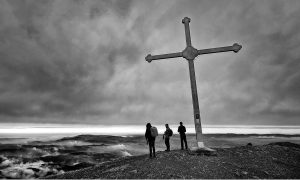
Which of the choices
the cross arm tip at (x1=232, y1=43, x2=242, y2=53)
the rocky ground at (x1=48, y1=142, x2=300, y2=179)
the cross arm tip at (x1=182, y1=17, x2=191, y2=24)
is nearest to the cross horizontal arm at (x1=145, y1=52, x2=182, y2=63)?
the cross arm tip at (x1=182, y1=17, x2=191, y2=24)

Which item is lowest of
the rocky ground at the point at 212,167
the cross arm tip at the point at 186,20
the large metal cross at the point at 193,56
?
the rocky ground at the point at 212,167

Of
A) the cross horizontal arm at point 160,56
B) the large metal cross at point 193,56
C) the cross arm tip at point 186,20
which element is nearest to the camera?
the large metal cross at point 193,56

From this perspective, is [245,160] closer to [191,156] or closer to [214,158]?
[214,158]

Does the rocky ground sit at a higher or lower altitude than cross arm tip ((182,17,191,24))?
lower

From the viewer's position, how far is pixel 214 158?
1293 centimetres

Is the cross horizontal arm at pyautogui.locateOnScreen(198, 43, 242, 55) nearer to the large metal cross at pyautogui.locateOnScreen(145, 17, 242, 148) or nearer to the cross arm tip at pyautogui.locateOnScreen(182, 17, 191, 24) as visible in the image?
the large metal cross at pyautogui.locateOnScreen(145, 17, 242, 148)

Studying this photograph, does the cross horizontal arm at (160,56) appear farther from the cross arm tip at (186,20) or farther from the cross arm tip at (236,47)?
the cross arm tip at (236,47)

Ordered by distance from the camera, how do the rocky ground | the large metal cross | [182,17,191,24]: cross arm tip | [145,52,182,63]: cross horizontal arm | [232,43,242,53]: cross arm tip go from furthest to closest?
[182,17,191,24]: cross arm tip < [145,52,182,63]: cross horizontal arm < [232,43,242,53]: cross arm tip < the large metal cross < the rocky ground

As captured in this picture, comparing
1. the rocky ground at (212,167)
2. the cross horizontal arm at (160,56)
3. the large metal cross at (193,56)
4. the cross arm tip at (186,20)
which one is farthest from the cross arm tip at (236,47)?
the rocky ground at (212,167)

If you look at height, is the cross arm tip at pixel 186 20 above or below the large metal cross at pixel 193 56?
above

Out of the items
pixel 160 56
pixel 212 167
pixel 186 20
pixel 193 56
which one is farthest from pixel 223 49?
pixel 212 167

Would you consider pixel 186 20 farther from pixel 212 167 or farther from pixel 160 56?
pixel 212 167

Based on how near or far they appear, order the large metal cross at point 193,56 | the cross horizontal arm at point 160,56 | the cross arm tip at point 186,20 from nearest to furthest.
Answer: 1. the large metal cross at point 193,56
2. the cross horizontal arm at point 160,56
3. the cross arm tip at point 186,20

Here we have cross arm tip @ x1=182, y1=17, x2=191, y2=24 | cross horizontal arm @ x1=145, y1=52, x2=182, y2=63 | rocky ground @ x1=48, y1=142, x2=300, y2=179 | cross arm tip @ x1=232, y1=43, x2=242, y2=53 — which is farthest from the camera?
cross arm tip @ x1=182, y1=17, x2=191, y2=24
